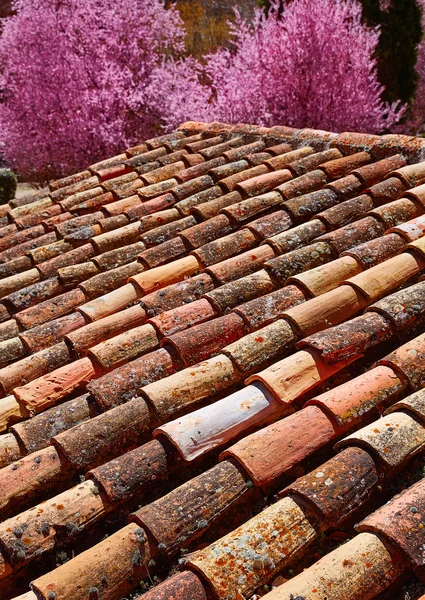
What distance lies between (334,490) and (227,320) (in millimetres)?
1156

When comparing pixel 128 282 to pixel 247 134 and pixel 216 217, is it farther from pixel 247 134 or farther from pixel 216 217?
pixel 247 134

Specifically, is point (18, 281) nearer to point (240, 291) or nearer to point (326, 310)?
point (240, 291)

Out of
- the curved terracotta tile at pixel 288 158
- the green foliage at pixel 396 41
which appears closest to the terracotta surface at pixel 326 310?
the curved terracotta tile at pixel 288 158

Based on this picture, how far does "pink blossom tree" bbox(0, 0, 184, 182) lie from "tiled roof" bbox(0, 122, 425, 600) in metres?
8.86

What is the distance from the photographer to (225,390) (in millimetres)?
2537

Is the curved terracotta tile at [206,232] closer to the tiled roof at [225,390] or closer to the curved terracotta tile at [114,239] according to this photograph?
the tiled roof at [225,390]

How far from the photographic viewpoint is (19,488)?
7.28ft

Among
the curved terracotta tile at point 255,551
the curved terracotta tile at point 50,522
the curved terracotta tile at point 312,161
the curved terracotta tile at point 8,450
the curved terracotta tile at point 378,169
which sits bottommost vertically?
the curved terracotta tile at point 255,551

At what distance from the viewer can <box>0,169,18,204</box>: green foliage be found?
16.9 metres

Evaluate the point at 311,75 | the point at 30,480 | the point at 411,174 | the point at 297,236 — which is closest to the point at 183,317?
the point at 297,236

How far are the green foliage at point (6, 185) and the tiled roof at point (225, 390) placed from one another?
13.8 metres

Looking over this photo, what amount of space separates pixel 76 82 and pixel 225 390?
11.8 m

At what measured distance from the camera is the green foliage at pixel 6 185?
16938 mm

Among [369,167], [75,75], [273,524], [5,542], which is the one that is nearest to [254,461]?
[273,524]
